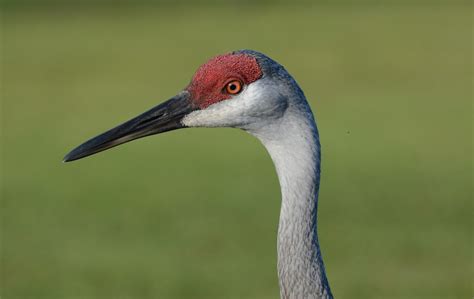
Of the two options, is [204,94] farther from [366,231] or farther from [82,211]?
[82,211]

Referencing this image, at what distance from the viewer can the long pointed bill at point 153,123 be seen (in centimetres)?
308

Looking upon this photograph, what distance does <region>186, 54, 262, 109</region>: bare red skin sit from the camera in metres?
2.97

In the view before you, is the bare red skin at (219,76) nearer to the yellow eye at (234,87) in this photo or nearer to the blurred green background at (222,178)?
the yellow eye at (234,87)

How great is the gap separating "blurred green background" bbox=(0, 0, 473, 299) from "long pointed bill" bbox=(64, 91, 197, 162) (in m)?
1.03

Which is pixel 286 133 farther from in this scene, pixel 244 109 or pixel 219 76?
pixel 219 76

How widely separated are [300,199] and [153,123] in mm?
616

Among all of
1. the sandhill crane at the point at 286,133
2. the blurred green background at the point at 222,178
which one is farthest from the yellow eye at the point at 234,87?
the blurred green background at the point at 222,178

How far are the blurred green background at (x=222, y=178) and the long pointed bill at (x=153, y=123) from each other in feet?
3.39

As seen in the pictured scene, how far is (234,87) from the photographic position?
3006 mm

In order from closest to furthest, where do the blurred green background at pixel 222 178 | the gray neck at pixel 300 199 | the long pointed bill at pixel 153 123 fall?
the gray neck at pixel 300 199, the long pointed bill at pixel 153 123, the blurred green background at pixel 222 178

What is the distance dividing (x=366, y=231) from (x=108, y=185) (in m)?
3.36

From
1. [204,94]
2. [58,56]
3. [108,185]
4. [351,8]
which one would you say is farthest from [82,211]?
[351,8]

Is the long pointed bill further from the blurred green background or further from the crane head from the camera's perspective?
the blurred green background

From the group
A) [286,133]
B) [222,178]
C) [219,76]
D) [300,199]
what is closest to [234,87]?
[219,76]
